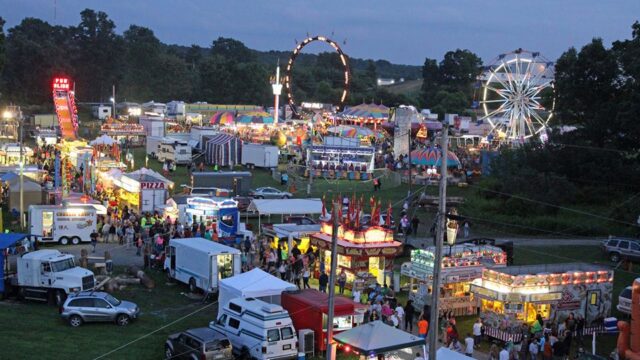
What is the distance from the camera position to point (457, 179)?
153 ft

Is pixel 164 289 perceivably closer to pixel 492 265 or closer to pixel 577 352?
pixel 492 265

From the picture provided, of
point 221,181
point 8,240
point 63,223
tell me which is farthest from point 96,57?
point 8,240

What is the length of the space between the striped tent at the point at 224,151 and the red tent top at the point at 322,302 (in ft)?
113

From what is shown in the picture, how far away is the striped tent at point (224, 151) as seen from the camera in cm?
5297

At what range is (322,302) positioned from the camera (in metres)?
18.1

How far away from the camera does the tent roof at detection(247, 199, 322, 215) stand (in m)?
31.5

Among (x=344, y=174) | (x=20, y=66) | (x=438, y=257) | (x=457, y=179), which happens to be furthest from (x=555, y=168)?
(x=20, y=66)

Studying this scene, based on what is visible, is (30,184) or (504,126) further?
(504,126)

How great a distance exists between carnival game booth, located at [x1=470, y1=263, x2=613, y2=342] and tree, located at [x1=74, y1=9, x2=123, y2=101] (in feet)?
315

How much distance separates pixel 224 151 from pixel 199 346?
37.6 metres

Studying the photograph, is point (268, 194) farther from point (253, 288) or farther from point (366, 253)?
point (253, 288)

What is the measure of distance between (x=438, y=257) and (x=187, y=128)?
208ft

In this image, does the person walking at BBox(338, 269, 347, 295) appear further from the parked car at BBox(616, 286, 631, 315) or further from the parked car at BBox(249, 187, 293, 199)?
the parked car at BBox(249, 187, 293, 199)

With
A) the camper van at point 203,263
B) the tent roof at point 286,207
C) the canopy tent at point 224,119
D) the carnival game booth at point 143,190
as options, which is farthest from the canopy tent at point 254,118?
the camper van at point 203,263
